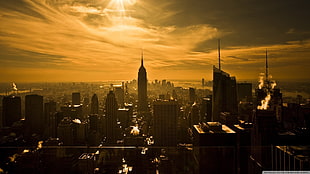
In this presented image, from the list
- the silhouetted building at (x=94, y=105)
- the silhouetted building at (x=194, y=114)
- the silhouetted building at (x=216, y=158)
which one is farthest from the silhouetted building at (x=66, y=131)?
the silhouetted building at (x=216, y=158)

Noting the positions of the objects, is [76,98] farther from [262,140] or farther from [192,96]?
[262,140]

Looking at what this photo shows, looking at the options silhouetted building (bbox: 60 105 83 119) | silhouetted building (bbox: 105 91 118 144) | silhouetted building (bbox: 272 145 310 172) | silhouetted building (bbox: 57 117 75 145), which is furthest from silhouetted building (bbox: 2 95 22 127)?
silhouetted building (bbox: 272 145 310 172)

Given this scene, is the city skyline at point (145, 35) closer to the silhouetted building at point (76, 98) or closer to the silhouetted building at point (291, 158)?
the silhouetted building at point (76, 98)

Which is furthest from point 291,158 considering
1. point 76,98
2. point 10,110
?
point 76,98

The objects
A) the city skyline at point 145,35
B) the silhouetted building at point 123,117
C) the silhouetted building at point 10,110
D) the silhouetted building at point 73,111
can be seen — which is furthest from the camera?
the silhouetted building at point 123,117

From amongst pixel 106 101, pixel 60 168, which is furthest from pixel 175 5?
pixel 106 101

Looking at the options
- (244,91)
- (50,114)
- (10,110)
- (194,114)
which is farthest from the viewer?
(194,114)
